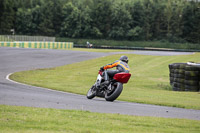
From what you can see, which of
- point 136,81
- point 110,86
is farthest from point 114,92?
point 136,81

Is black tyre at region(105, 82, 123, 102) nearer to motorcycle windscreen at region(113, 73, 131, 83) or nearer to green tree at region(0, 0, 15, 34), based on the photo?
motorcycle windscreen at region(113, 73, 131, 83)

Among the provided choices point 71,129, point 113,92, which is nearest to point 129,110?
point 113,92

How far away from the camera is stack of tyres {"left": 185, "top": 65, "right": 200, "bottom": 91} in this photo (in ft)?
60.5

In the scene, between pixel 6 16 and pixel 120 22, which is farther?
pixel 120 22

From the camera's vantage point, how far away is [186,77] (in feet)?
61.7

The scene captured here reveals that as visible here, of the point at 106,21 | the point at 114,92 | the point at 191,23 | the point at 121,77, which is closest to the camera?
the point at 121,77

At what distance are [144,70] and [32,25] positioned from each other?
7911cm

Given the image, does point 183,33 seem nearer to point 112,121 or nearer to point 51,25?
point 51,25

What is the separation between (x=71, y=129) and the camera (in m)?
7.31

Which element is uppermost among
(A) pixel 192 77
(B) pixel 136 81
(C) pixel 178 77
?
(A) pixel 192 77

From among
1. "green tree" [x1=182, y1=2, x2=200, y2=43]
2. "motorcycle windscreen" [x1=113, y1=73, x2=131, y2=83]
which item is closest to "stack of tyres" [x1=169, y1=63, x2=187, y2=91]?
"motorcycle windscreen" [x1=113, y1=73, x2=131, y2=83]

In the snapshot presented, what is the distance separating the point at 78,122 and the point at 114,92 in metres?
4.63

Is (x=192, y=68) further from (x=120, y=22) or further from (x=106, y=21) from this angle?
(x=106, y=21)

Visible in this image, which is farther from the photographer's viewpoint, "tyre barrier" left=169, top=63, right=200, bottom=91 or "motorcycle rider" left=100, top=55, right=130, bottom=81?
"tyre barrier" left=169, top=63, right=200, bottom=91
